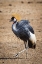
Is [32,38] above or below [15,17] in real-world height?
below

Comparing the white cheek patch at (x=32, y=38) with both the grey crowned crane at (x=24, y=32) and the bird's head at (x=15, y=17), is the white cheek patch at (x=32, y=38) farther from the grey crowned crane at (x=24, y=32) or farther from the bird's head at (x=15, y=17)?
the bird's head at (x=15, y=17)

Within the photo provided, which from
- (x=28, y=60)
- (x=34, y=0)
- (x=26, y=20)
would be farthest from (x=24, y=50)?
(x=34, y=0)

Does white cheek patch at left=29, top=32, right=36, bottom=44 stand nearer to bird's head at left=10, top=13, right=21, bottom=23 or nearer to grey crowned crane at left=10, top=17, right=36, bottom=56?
grey crowned crane at left=10, top=17, right=36, bottom=56

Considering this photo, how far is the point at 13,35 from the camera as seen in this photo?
5.39 feet

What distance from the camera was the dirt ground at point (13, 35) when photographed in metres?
1.60

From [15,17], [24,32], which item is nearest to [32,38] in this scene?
[24,32]

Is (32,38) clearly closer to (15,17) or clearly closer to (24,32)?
(24,32)

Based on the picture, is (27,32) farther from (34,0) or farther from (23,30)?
(34,0)

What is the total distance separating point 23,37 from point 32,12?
0.25m

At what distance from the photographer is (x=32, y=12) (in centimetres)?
176

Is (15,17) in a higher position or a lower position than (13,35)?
higher

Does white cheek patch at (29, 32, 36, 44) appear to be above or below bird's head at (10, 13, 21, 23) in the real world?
below

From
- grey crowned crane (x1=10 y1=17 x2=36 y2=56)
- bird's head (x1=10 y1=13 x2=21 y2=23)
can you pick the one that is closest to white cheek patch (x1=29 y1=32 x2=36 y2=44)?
grey crowned crane (x1=10 y1=17 x2=36 y2=56)

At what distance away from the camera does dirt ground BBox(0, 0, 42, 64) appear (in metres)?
1.60
